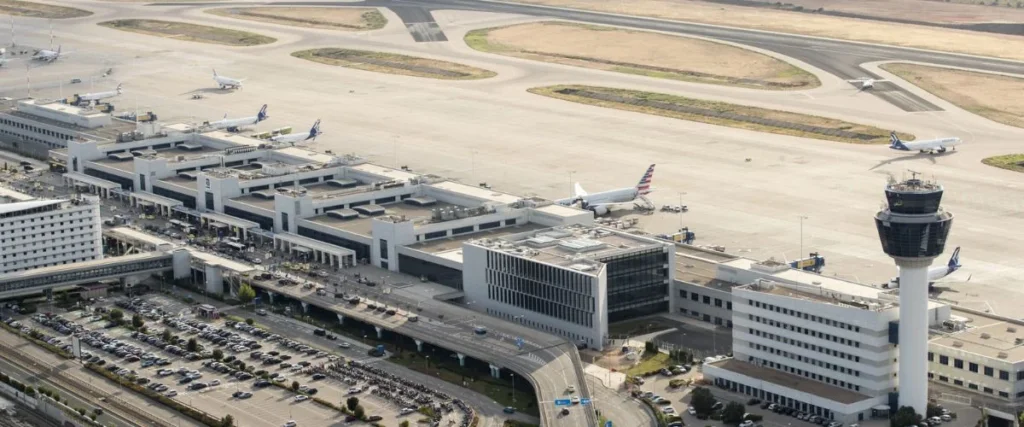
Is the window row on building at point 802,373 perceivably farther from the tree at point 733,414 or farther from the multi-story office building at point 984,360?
the tree at point 733,414

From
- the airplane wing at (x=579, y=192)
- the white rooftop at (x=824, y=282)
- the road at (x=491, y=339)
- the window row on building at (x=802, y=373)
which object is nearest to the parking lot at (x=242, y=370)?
the road at (x=491, y=339)

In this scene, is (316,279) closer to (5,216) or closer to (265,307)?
(265,307)

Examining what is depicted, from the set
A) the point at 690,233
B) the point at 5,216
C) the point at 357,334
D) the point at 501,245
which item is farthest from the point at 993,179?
the point at 5,216

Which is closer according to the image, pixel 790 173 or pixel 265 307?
pixel 265 307

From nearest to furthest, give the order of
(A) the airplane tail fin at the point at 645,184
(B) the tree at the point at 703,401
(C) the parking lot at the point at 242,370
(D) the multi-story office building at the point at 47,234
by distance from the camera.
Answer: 1. (B) the tree at the point at 703,401
2. (C) the parking lot at the point at 242,370
3. (D) the multi-story office building at the point at 47,234
4. (A) the airplane tail fin at the point at 645,184

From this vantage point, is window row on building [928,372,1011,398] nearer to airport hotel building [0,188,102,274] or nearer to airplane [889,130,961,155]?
airport hotel building [0,188,102,274]
